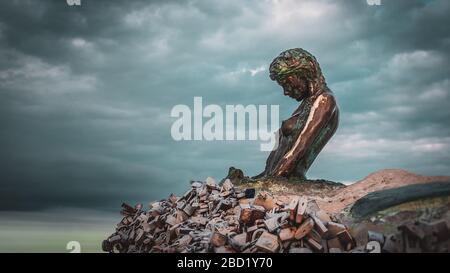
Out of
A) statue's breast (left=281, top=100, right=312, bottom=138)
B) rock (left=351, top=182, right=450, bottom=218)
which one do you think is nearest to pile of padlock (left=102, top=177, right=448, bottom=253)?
rock (left=351, top=182, right=450, bottom=218)

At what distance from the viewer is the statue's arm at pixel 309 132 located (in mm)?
7523

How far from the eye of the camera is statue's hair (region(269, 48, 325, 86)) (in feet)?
25.5

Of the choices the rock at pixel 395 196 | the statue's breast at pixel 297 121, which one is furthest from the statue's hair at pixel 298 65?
the rock at pixel 395 196

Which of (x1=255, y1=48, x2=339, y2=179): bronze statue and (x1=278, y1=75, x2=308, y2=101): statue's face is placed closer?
(x1=255, y1=48, x2=339, y2=179): bronze statue

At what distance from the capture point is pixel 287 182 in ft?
23.8

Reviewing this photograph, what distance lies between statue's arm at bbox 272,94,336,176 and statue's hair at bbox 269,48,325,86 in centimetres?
42

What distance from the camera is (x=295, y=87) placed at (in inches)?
311

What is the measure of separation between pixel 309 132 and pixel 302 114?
1.18ft

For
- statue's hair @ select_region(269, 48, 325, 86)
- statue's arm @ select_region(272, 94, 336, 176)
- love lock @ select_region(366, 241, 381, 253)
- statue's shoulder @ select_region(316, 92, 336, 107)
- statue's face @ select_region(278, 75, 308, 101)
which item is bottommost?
love lock @ select_region(366, 241, 381, 253)

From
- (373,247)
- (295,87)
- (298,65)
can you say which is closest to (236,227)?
(373,247)

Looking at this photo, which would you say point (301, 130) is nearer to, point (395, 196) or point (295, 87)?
point (295, 87)

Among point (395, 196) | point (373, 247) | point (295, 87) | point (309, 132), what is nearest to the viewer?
point (373, 247)

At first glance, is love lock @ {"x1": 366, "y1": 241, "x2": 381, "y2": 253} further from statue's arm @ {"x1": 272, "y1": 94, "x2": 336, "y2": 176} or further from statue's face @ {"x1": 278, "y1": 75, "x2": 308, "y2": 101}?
statue's face @ {"x1": 278, "y1": 75, "x2": 308, "y2": 101}
